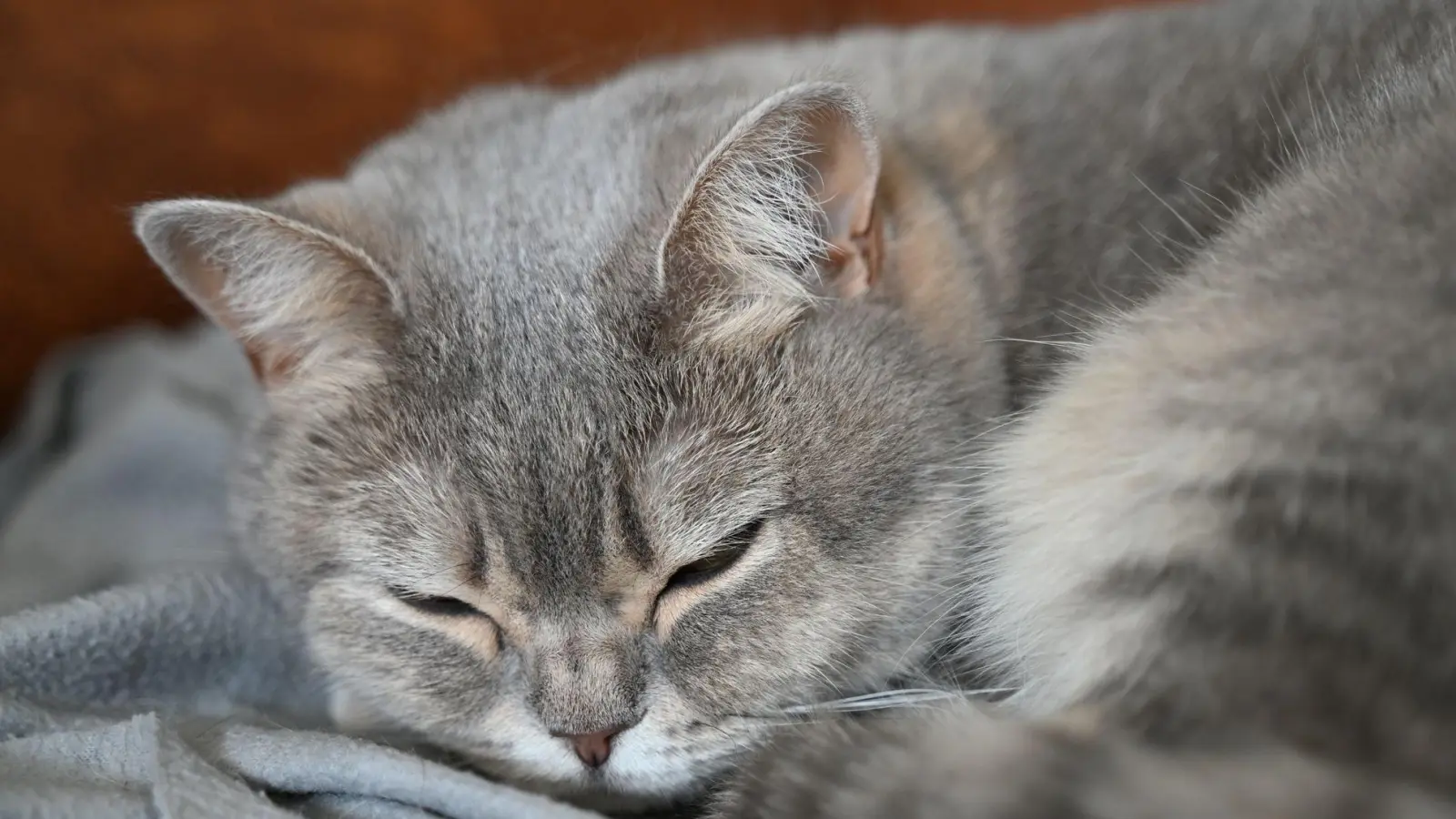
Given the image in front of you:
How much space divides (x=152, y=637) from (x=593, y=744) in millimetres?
505

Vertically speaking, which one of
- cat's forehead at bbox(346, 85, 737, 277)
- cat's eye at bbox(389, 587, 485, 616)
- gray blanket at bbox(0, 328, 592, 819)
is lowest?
gray blanket at bbox(0, 328, 592, 819)

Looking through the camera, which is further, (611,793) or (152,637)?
(152,637)

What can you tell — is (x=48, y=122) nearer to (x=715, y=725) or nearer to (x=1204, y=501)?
(x=715, y=725)

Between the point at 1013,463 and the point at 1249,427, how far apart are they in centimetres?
25

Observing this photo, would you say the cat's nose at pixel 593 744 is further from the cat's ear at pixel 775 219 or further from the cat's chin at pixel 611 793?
the cat's ear at pixel 775 219

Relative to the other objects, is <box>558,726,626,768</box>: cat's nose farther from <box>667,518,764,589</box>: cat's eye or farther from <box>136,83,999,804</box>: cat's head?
<box>667,518,764,589</box>: cat's eye

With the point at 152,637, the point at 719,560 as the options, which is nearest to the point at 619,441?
the point at 719,560

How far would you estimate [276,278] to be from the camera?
1.00 meters

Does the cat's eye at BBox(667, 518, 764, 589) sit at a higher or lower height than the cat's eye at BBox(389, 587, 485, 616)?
higher

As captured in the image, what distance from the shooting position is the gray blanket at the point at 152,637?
0.87 meters

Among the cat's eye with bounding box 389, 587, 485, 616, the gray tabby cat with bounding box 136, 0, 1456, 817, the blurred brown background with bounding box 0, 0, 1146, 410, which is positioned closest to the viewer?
the gray tabby cat with bounding box 136, 0, 1456, 817

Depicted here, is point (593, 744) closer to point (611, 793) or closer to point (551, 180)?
point (611, 793)

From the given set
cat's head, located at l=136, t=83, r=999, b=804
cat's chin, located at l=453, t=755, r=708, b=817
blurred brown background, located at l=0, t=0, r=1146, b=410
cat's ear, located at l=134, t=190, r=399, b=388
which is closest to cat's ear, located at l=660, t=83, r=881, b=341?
cat's head, located at l=136, t=83, r=999, b=804

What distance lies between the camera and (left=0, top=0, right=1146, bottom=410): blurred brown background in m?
1.65
